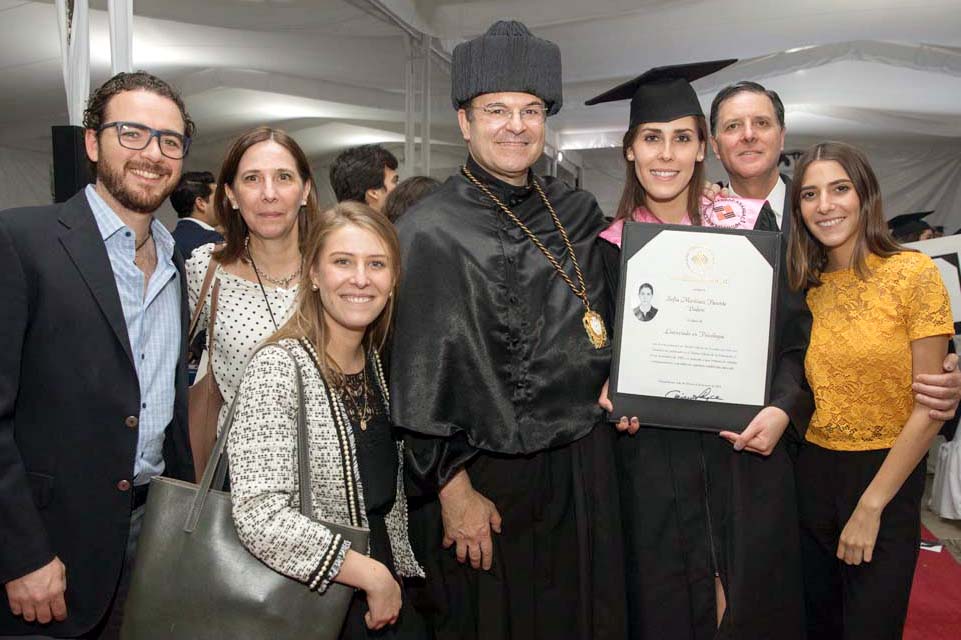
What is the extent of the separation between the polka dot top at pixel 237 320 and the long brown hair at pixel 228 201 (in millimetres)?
114

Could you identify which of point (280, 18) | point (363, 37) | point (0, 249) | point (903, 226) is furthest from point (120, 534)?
point (903, 226)

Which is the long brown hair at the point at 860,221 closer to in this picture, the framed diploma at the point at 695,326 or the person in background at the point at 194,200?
the framed diploma at the point at 695,326

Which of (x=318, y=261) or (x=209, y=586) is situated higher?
(x=318, y=261)

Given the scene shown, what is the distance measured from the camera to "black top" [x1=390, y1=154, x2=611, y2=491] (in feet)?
7.47

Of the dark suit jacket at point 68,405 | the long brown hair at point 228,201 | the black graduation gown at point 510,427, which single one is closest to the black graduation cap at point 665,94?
the black graduation gown at point 510,427

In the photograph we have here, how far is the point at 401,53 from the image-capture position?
679cm

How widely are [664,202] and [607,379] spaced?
672 millimetres

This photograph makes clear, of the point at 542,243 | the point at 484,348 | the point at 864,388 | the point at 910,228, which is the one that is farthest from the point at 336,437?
the point at 910,228

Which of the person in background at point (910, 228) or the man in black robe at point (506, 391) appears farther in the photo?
the person in background at point (910, 228)

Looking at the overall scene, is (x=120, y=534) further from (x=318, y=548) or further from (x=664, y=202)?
(x=664, y=202)

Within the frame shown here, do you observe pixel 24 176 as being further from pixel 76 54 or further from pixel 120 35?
pixel 120 35

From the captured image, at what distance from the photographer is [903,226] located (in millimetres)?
6656

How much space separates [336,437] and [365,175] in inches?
104
